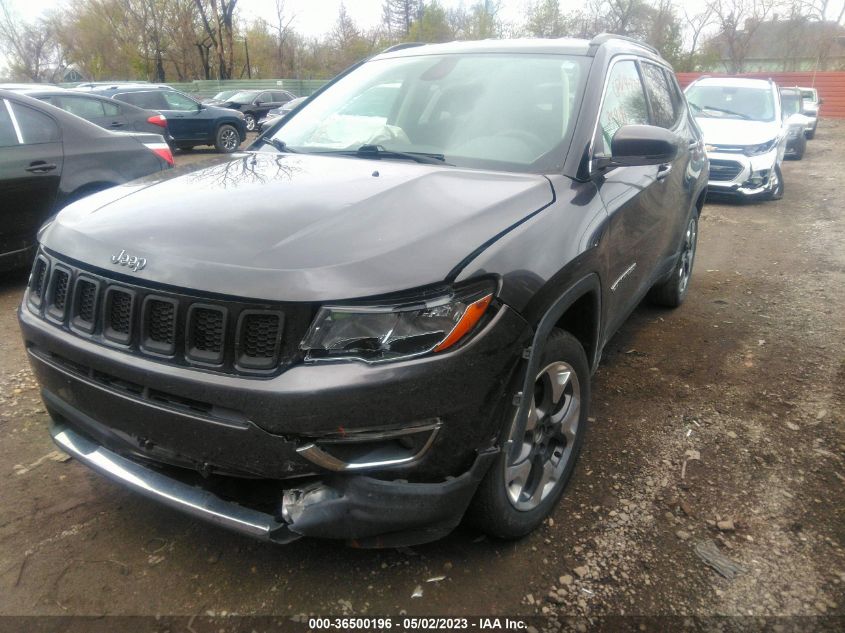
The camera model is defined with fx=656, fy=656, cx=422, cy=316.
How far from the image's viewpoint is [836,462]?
3057mm

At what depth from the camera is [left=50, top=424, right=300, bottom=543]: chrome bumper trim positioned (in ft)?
6.28

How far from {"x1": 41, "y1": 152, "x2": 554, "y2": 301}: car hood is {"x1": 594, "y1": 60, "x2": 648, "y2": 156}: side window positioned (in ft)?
1.94

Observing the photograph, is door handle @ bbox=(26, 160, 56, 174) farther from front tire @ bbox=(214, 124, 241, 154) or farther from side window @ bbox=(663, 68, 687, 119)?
front tire @ bbox=(214, 124, 241, 154)

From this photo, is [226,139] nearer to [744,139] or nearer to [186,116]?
[186,116]

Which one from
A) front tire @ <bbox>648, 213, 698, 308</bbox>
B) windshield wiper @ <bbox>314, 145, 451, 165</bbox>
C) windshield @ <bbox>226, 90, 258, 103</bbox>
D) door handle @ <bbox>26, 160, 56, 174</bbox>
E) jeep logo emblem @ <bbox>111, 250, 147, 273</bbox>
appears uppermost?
windshield @ <bbox>226, 90, 258, 103</bbox>

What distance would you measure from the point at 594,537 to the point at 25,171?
4962 mm

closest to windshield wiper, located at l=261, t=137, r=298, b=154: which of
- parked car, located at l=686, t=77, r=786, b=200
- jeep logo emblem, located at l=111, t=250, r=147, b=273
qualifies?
jeep logo emblem, located at l=111, t=250, r=147, b=273

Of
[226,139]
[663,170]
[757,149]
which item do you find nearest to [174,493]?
[663,170]

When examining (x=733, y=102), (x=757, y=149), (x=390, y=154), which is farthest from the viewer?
(x=733, y=102)

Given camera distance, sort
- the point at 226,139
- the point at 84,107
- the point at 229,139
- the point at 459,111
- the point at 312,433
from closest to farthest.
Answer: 1. the point at 312,433
2. the point at 459,111
3. the point at 84,107
4. the point at 226,139
5. the point at 229,139

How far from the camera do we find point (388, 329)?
6.06ft

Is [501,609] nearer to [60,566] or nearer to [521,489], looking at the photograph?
[521,489]

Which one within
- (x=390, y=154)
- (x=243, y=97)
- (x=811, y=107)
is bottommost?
(x=390, y=154)

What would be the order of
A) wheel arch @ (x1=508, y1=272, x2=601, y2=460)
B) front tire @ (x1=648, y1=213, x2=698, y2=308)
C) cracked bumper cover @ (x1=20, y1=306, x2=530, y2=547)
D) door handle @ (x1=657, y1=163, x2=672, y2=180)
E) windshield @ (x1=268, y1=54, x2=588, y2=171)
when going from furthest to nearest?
front tire @ (x1=648, y1=213, x2=698, y2=308) → door handle @ (x1=657, y1=163, x2=672, y2=180) → windshield @ (x1=268, y1=54, x2=588, y2=171) → wheel arch @ (x1=508, y1=272, x2=601, y2=460) → cracked bumper cover @ (x1=20, y1=306, x2=530, y2=547)
